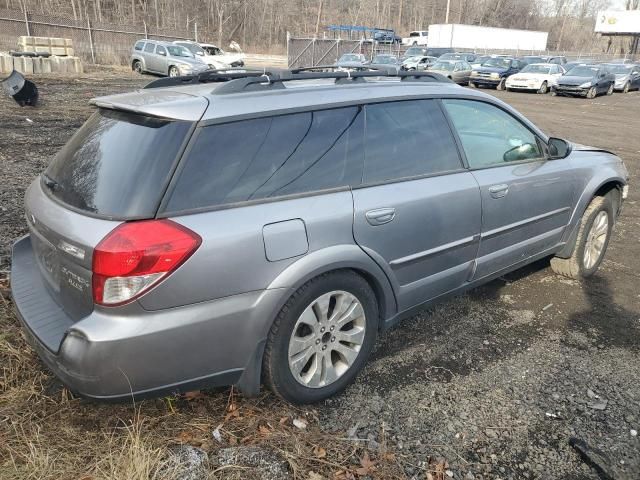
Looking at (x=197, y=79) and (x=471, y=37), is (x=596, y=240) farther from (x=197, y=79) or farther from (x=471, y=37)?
(x=471, y=37)

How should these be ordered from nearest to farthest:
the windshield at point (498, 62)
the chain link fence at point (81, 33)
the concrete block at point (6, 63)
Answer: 1. the concrete block at point (6, 63)
2. the chain link fence at point (81, 33)
3. the windshield at point (498, 62)

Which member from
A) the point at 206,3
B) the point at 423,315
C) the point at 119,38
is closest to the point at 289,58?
the point at 119,38

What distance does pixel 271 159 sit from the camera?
8.37 ft

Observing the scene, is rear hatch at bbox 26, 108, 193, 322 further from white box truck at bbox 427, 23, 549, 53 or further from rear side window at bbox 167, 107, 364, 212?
white box truck at bbox 427, 23, 549, 53

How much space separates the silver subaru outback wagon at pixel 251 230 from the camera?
7.16ft

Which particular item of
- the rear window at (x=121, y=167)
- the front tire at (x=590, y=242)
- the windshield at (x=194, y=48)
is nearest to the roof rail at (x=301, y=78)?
the rear window at (x=121, y=167)

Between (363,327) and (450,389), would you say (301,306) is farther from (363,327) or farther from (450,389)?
(450,389)

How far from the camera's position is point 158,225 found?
2184mm

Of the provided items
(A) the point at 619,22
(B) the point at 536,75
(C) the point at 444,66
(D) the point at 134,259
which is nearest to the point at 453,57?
(C) the point at 444,66

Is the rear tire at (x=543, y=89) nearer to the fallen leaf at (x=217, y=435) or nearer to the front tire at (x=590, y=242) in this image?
the front tire at (x=590, y=242)

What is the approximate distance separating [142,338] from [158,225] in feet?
1.58

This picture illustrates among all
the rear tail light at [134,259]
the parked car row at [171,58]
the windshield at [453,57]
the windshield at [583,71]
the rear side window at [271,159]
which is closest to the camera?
the rear tail light at [134,259]

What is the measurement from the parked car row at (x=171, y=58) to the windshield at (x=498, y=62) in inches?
552

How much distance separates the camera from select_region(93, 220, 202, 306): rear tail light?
6.94 feet
